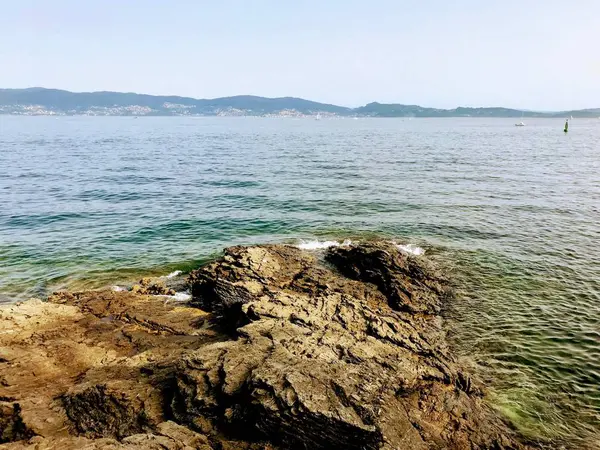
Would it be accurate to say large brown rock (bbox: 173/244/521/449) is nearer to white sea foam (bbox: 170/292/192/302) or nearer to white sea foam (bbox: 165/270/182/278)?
white sea foam (bbox: 170/292/192/302)

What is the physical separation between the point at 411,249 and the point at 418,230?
200 inches

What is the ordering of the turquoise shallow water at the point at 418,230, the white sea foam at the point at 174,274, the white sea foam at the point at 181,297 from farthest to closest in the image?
the white sea foam at the point at 174,274 < the white sea foam at the point at 181,297 < the turquoise shallow water at the point at 418,230

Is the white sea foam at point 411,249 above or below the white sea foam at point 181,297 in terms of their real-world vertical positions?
above

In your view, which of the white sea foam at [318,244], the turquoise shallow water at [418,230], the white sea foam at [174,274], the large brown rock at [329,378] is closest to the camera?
the large brown rock at [329,378]

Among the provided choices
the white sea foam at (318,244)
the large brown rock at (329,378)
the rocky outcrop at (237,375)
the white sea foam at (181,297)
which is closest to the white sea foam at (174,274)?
the white sea foam at (181,297)

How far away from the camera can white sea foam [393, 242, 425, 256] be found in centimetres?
2960

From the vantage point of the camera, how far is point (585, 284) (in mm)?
23516

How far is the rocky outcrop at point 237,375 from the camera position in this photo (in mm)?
10211

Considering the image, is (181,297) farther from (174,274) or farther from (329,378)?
(329,378)

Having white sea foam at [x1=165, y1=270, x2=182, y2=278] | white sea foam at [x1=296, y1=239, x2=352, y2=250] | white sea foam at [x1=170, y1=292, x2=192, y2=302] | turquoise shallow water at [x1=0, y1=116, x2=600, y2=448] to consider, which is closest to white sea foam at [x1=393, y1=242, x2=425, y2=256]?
turquoise shallow water at [x1=0, y1=116, x2=600, y2=448]

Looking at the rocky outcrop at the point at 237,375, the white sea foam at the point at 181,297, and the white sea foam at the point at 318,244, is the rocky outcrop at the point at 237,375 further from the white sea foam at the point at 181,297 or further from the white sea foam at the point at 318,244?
the white sea foam at the point at 318,244

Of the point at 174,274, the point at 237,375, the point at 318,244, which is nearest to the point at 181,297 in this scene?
the point at 174,274

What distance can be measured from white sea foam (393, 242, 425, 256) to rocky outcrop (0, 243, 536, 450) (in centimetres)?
857

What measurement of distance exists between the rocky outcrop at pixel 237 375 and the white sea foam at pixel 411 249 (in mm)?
8575
